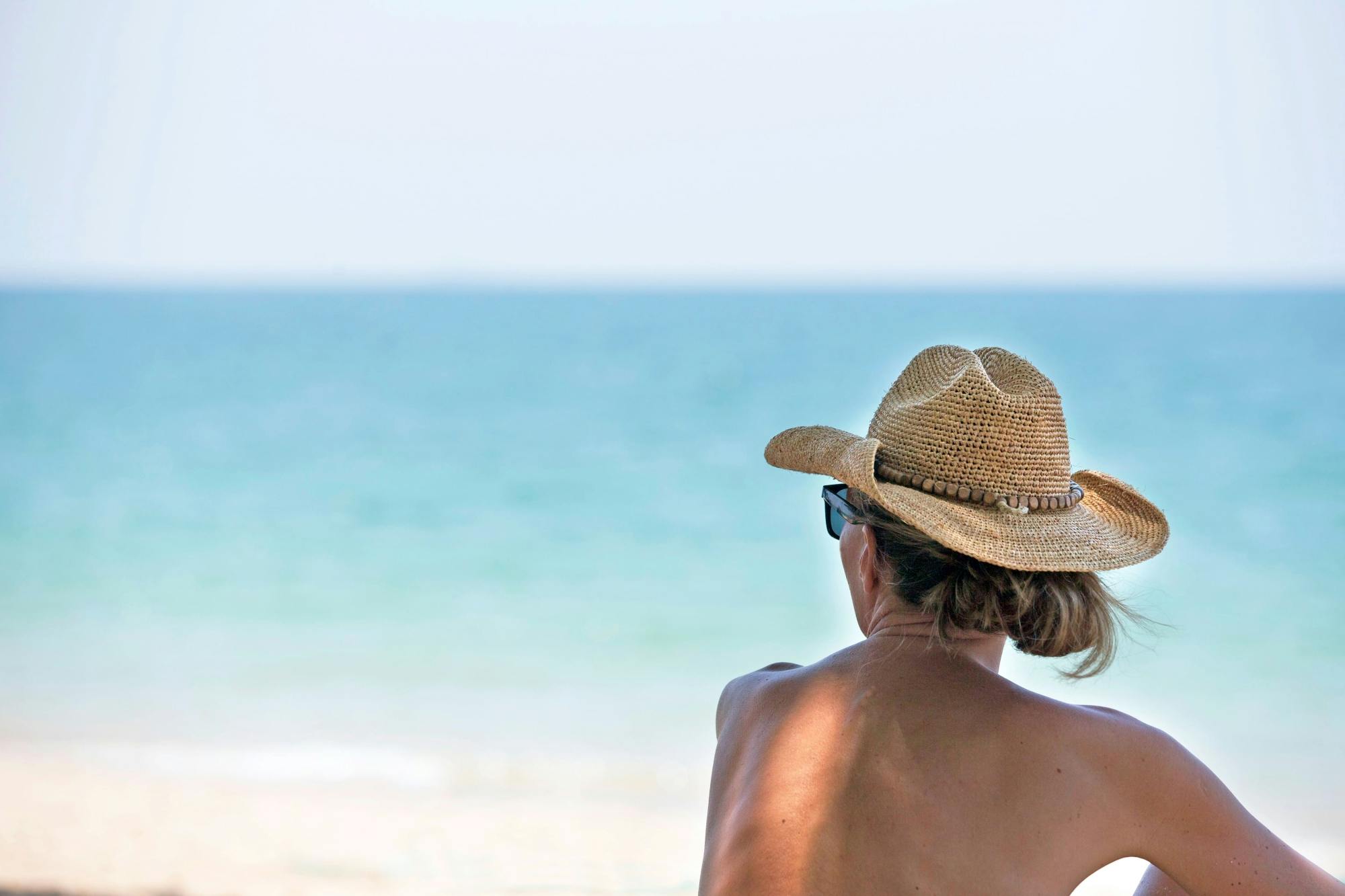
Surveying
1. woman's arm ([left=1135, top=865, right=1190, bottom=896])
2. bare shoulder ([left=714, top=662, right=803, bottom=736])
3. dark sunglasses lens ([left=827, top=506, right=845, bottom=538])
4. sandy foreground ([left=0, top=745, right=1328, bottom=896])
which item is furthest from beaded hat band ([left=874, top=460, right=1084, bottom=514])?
sandy foreground ([left=0, top=745, right=1328, bottom=896])

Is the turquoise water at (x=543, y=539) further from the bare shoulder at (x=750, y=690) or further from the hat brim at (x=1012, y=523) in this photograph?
the bare shoulder at (x=750, y=690)

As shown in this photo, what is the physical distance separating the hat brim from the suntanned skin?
0.38ft

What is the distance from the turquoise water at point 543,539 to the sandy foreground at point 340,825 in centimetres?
31

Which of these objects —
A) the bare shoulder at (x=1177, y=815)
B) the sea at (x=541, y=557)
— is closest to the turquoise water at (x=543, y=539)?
the sea at (x=541, y=557)

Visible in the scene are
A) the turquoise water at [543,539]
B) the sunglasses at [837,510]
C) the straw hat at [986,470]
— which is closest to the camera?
the straw hat at [986,470]

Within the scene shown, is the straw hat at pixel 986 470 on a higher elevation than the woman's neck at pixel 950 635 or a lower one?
higher

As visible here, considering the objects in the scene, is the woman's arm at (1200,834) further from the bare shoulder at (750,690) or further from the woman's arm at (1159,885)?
the bare shoulder at (750,690)

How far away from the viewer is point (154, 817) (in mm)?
3688

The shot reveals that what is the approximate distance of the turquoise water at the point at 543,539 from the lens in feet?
16.4

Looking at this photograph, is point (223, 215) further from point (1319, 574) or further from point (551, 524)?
point (1319, 574)

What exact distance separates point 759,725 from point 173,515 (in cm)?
866

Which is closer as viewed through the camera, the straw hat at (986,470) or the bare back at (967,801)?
the bare back at (967,801)

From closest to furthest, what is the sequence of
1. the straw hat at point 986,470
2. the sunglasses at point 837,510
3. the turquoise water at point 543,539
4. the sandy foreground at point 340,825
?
the straw hat at point 986,470
the sunglasses at point 837,510
the sandy foreground at point 340,825
the turquoise water at point 543,539

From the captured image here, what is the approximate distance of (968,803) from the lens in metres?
1.08
